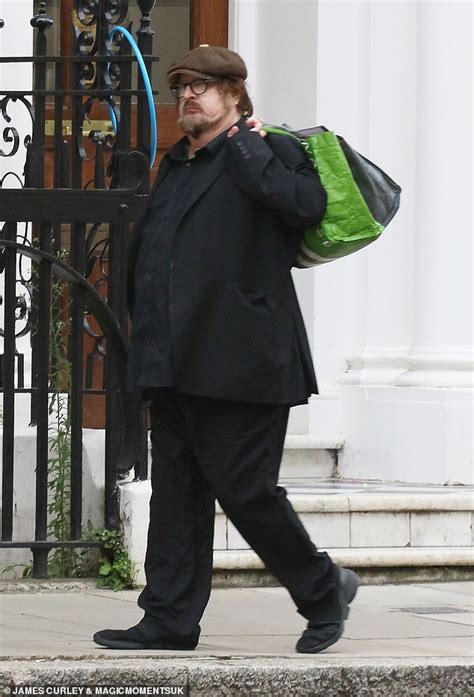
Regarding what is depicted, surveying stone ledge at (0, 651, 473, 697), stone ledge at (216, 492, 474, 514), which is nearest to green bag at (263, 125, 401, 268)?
stone ledge at (0, 651, 473, 697)

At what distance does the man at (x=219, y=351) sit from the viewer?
4523 mm

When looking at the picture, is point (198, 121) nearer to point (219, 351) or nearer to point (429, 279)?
point (219, 351)

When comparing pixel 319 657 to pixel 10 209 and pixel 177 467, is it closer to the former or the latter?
pixel 177 467

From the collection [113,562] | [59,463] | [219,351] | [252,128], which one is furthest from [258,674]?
[59,463]

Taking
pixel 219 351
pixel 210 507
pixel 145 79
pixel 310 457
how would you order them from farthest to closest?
1. pixel 310 457
2. pixel 145 79
3. pixel 210 507
4. pixel 219 351

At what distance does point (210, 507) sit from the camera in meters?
4.77

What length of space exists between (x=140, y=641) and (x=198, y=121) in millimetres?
1481

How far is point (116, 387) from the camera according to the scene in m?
6.25

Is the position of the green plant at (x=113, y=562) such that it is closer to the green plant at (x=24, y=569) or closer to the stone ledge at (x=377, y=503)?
the green plant at (x=24, y=569)

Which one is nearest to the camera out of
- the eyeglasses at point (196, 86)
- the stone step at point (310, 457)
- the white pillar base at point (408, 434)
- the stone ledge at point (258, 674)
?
the stone ledge at point (258, 674)

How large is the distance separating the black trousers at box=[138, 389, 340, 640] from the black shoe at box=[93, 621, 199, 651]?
23 millimetres

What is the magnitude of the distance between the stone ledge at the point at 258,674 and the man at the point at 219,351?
0.21m

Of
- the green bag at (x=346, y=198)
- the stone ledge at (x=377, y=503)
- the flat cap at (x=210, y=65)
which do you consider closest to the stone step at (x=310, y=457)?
the stone ledge at (x=377, y=503)

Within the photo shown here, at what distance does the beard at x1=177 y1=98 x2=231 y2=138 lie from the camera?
4652 mm
